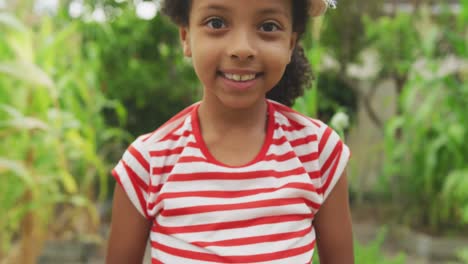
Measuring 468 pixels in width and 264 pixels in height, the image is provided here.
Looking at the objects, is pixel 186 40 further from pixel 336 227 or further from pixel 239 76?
pixel 336 227

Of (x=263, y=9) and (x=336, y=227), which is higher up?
(x=263, y=9)

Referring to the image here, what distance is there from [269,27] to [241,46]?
6 centimetres

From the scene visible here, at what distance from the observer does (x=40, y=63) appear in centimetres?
215

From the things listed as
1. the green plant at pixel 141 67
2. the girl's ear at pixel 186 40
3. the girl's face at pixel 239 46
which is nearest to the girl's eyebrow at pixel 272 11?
the girl's face at pixel 239 46

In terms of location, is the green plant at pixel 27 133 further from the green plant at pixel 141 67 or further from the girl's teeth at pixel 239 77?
the green plant at pixel 141 67

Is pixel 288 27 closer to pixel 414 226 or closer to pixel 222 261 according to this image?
pixel 222 261

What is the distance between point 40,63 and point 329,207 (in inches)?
63.1

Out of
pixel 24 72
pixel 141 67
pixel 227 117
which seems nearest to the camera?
pixel 227 117

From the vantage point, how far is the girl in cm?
75

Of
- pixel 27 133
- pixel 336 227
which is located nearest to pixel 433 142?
pixel 27 133

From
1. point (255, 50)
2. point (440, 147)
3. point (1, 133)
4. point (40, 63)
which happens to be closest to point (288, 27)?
point (255, 50)

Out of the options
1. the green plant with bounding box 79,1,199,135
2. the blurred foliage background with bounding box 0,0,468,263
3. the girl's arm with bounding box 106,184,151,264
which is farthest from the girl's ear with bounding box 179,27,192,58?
the green plant with bounding box 79,1,199,135

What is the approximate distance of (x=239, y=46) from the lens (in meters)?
0.72

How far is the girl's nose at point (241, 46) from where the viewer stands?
0.72m
